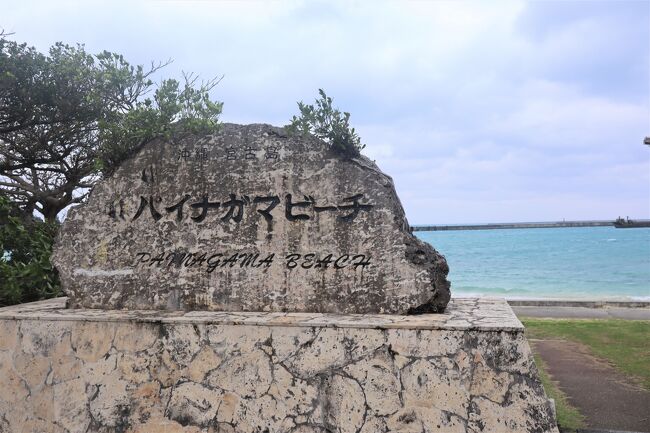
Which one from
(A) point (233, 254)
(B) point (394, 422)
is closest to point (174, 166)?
(A) point (233, 254)

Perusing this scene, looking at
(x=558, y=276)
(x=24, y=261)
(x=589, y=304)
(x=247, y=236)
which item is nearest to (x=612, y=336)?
(x=589, y=304)

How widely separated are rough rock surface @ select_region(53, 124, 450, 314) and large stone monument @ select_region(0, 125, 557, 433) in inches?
0.5

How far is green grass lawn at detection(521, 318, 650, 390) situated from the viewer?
689cm

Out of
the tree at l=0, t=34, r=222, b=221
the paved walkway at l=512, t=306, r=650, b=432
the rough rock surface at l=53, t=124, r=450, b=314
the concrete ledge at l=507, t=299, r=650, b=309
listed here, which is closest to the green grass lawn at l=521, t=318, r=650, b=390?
the paved walkway at l=512, t=306, r=650, b=432

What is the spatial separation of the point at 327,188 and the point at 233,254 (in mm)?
975

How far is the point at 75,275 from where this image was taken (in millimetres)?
4578

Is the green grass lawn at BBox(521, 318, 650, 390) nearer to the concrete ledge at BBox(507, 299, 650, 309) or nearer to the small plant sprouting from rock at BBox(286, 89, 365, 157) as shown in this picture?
the concrete ledge at BBox(507, 299, 650, 309)

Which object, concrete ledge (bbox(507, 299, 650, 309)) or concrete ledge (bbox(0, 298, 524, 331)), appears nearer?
concrete ledge (bbox(0, 298, 524, 331))

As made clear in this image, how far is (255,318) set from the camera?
3.84 meters

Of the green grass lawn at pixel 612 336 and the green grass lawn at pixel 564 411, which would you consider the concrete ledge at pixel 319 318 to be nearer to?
the green grass lawn at pixel 564 411

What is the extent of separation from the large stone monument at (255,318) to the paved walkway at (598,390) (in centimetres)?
186

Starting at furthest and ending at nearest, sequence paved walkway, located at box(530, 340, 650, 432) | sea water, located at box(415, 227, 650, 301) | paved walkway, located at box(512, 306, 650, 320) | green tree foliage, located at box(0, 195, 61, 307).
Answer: sea water, located at box(415, 227, 650, 301) → paved walkway, located at box(512, 306, 650, 320) → green tree foliage, located at box(0, 195, 61, 307) → paved walkway, located at box(530, 340, 650, 432)

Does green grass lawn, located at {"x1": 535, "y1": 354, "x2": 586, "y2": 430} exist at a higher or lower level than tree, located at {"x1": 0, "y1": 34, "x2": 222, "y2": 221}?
lower

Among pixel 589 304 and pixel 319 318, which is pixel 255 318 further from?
pixel 589 304
